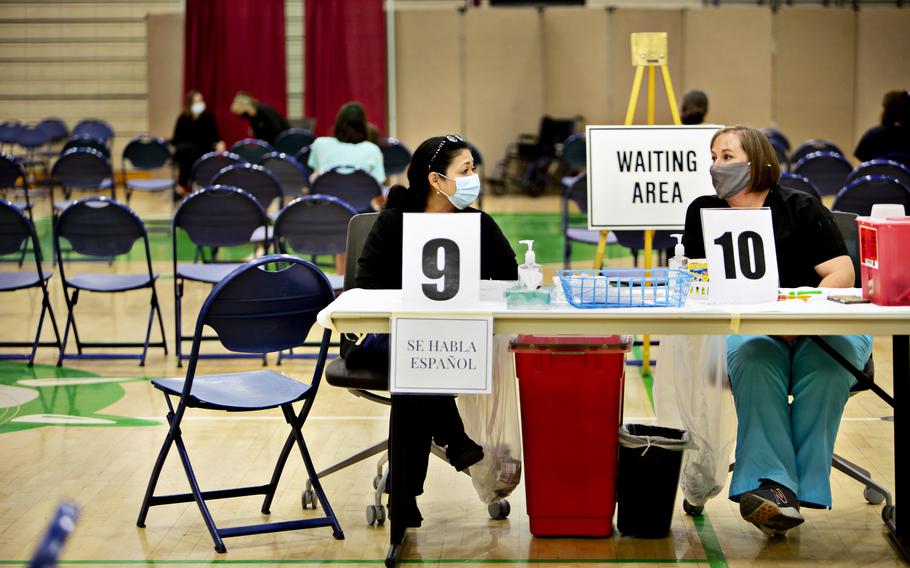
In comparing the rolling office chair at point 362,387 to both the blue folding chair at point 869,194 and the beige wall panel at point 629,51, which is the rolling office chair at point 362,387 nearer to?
the blue folding chair at point 869,194

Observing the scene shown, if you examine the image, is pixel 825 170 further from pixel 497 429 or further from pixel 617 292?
pixel 617 292

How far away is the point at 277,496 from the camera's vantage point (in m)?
3.78

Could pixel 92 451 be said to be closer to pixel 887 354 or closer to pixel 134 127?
pixel 887 354

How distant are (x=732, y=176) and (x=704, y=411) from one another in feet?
2.42

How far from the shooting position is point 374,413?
4828 millimetres

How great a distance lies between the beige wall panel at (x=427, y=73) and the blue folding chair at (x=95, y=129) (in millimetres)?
3716

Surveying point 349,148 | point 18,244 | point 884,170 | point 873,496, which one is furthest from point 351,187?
point 873,496

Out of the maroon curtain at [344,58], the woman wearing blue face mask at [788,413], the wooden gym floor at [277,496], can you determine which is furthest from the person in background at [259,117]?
the woman wearing blue face mask at [788,413]

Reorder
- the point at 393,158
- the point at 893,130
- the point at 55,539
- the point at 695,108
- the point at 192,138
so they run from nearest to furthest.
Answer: the point at 55,539 < the point at 695,108 < the point at 893,130 < the point at 393,158 < the point at 192,138

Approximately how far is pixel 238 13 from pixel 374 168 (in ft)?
25.0

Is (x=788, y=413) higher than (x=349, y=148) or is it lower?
lower

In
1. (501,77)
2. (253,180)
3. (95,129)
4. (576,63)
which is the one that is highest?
(576,63)

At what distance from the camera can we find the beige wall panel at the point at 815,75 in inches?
566

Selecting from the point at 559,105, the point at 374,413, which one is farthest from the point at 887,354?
the point at 559,105
